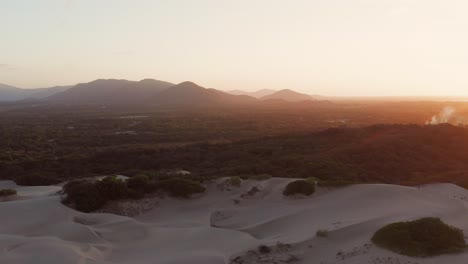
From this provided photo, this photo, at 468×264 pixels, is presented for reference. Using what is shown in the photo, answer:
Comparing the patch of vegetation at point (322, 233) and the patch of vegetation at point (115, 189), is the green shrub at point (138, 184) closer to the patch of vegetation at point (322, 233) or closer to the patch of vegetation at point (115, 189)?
the patch of vegetation at point (115, 189)

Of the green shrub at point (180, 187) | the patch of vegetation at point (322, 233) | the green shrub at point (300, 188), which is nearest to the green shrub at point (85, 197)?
the green shrub at point (180, 187)

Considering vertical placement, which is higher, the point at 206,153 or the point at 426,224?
the point at 426,224

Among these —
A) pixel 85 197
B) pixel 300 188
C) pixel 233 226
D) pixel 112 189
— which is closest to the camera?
pixel 233 226

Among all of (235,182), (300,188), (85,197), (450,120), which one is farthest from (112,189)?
(450,120)

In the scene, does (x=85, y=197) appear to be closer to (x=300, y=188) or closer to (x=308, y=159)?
(x=300, y=188)

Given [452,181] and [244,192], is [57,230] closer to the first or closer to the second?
[244,192]

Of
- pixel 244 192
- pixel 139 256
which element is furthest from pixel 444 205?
pixel 139 256
